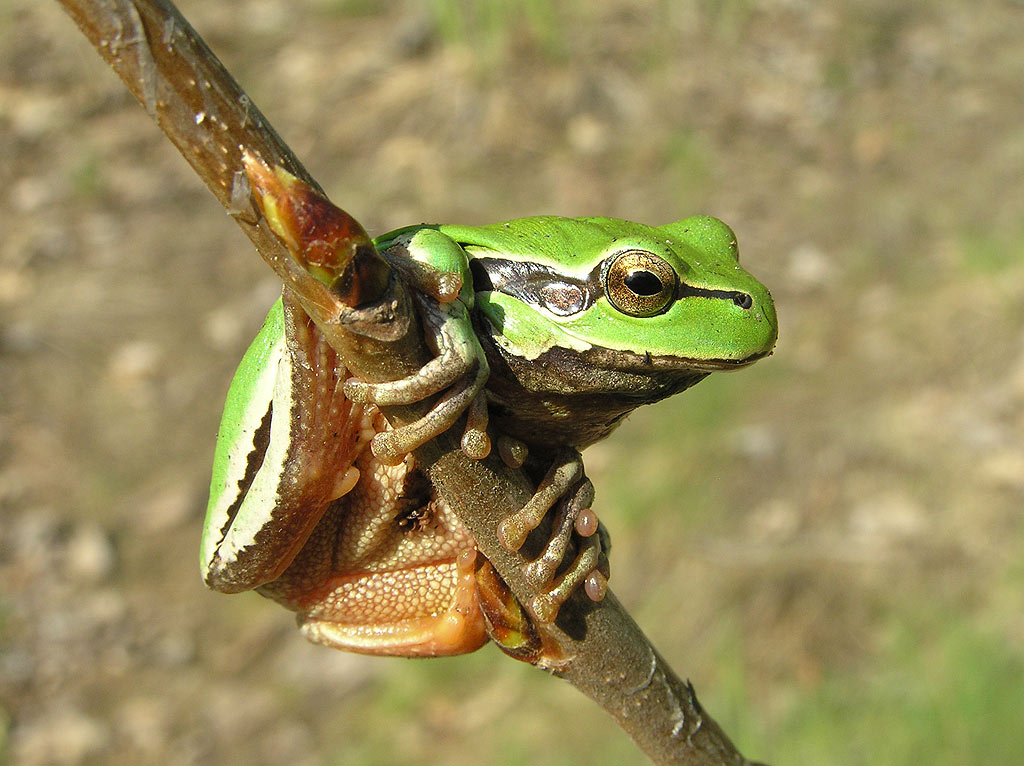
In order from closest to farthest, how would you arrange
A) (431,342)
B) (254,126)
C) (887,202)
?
(254,126) → (431,342) → (887,202)

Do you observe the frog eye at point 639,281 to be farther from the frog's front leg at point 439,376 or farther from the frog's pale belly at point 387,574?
the frog's pale belly at point 387,574

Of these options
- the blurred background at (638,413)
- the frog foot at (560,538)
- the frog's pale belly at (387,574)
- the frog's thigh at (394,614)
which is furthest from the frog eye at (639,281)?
the blurred background at (638,413)

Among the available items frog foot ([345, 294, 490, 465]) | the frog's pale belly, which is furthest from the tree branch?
the frog's pale belly

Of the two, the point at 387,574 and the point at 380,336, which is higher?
the point at 380,336

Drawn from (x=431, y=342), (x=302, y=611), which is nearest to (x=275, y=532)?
(x=302, y=611)

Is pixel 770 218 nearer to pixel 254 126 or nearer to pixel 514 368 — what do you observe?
pixel 514 368

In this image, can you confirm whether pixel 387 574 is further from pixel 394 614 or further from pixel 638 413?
pixel 638 413

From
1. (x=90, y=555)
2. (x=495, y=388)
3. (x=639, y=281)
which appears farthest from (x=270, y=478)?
(x=90, y=555)
